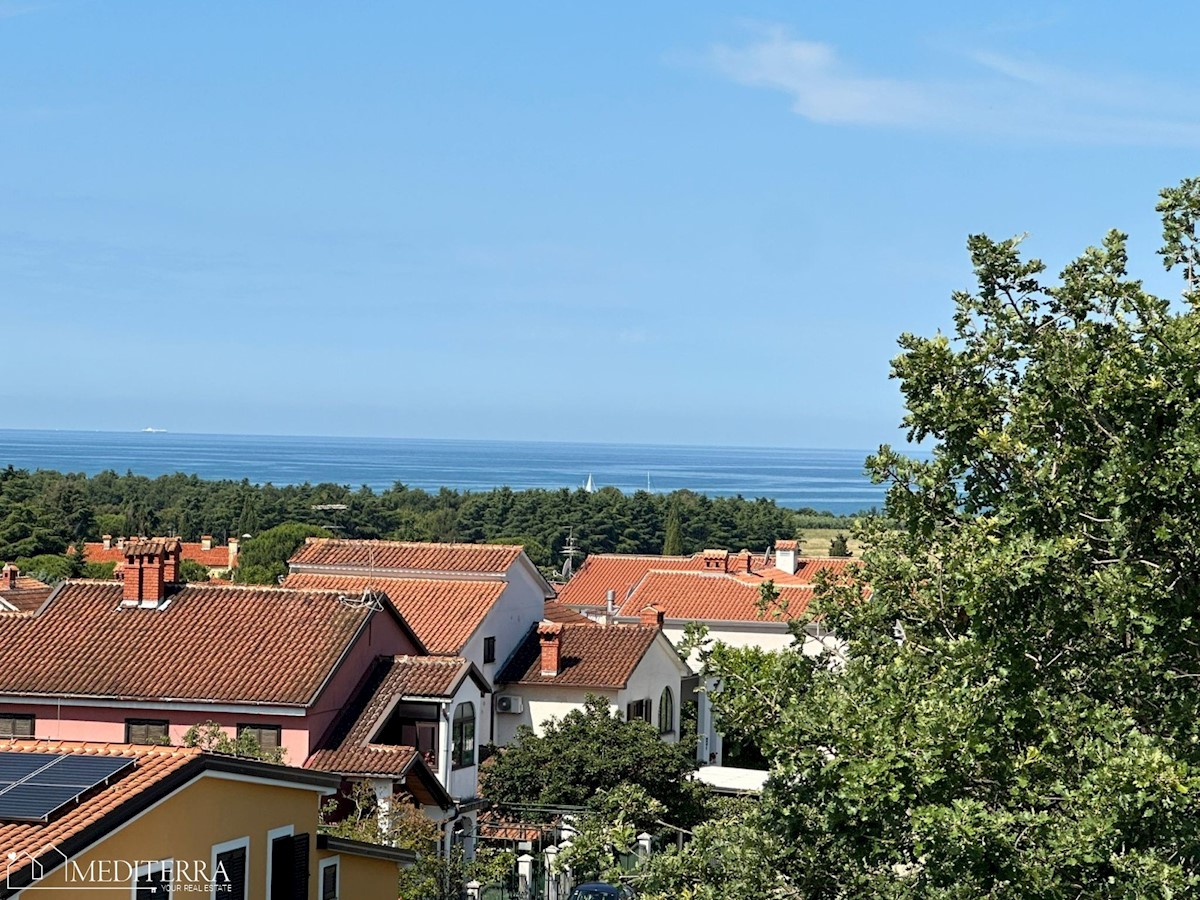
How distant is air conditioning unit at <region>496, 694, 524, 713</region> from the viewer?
35.5 meters

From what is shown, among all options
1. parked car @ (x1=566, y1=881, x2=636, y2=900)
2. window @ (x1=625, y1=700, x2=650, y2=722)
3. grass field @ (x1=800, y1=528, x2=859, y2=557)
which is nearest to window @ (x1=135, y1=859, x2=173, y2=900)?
parked car @ (x1=566, y1=881, x2=636, y2=900)

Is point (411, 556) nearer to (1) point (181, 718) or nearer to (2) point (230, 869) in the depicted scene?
(1) point (181, 718)

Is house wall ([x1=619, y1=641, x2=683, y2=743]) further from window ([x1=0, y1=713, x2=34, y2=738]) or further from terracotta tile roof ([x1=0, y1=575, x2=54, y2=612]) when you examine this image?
terracotta tile roof ([x1=0, y1=575, x2=54, y2=612])

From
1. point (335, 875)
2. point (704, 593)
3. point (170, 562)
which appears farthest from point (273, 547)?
point (335, 875)

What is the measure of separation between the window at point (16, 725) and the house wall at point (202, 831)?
13.4m

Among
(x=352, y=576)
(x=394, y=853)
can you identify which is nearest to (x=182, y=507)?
(x=352, y=576)

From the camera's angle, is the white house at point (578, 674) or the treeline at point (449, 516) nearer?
the white house at point (578, 674)

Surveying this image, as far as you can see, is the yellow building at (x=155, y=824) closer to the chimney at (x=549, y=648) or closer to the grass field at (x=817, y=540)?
the chimney at (x=549, y=648)

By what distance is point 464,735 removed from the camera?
2969 centimetres

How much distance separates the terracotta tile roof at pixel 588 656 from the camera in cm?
3550

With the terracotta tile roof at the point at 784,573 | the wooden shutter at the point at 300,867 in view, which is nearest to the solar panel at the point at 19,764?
the wooden shutter at the point at 300,867

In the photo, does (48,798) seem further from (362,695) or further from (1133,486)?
(362,695)

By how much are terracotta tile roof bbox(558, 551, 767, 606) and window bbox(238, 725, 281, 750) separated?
2838cm

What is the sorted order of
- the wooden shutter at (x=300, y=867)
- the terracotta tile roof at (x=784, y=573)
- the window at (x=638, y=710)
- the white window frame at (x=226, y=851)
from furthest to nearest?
the terracotta tile roof at (x=784, y=573) → the window at (x=638, y=710) → the wooden shutter at (x=300, y=867) → the white window frame at (x=226, y=851)
